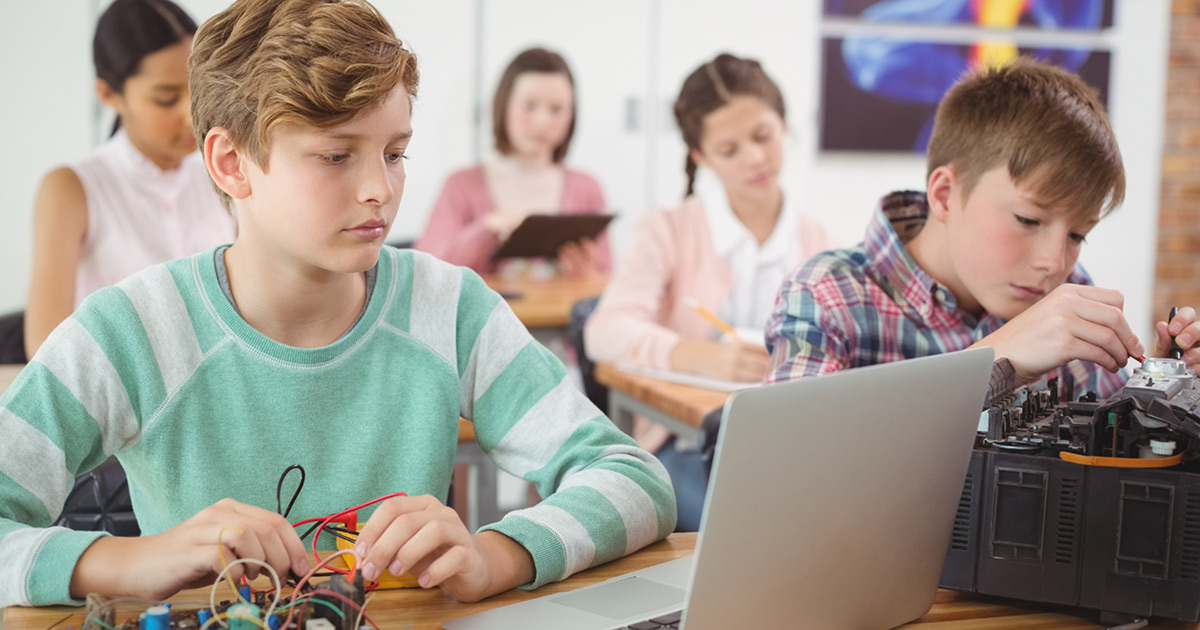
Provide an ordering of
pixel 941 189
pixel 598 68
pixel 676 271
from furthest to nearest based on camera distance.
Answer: pixel 598 68 → pixel 676 271 → pixel 941 189

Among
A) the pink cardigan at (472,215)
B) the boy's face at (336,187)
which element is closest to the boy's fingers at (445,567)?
the boy's face at (336,187)

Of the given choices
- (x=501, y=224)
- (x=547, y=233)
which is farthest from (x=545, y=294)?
(x=501, y=224)

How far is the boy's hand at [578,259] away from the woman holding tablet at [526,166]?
7.9 inches

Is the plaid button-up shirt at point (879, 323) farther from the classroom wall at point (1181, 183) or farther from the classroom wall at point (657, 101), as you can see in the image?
the classroom wall at point (1181, 183)

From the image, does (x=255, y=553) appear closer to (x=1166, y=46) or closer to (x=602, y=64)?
(x=602, y=64)

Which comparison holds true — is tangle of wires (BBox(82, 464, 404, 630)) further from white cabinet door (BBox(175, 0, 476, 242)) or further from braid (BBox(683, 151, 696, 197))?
white cabinet door (BBox(175, 0, 476, 242))

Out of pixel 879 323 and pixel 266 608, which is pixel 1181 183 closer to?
pixel 879 323

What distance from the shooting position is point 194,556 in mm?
854

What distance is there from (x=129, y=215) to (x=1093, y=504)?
2107 millimetres

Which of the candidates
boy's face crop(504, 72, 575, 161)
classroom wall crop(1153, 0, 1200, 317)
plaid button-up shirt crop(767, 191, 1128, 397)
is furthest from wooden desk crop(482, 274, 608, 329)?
classroom wall crop(1153, 0, 1200, 317)

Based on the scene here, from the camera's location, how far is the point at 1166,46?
17.4ft

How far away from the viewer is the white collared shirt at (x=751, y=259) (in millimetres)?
2594

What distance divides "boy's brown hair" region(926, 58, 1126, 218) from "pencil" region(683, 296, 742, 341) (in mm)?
783

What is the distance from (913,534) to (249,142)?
2.34ft
